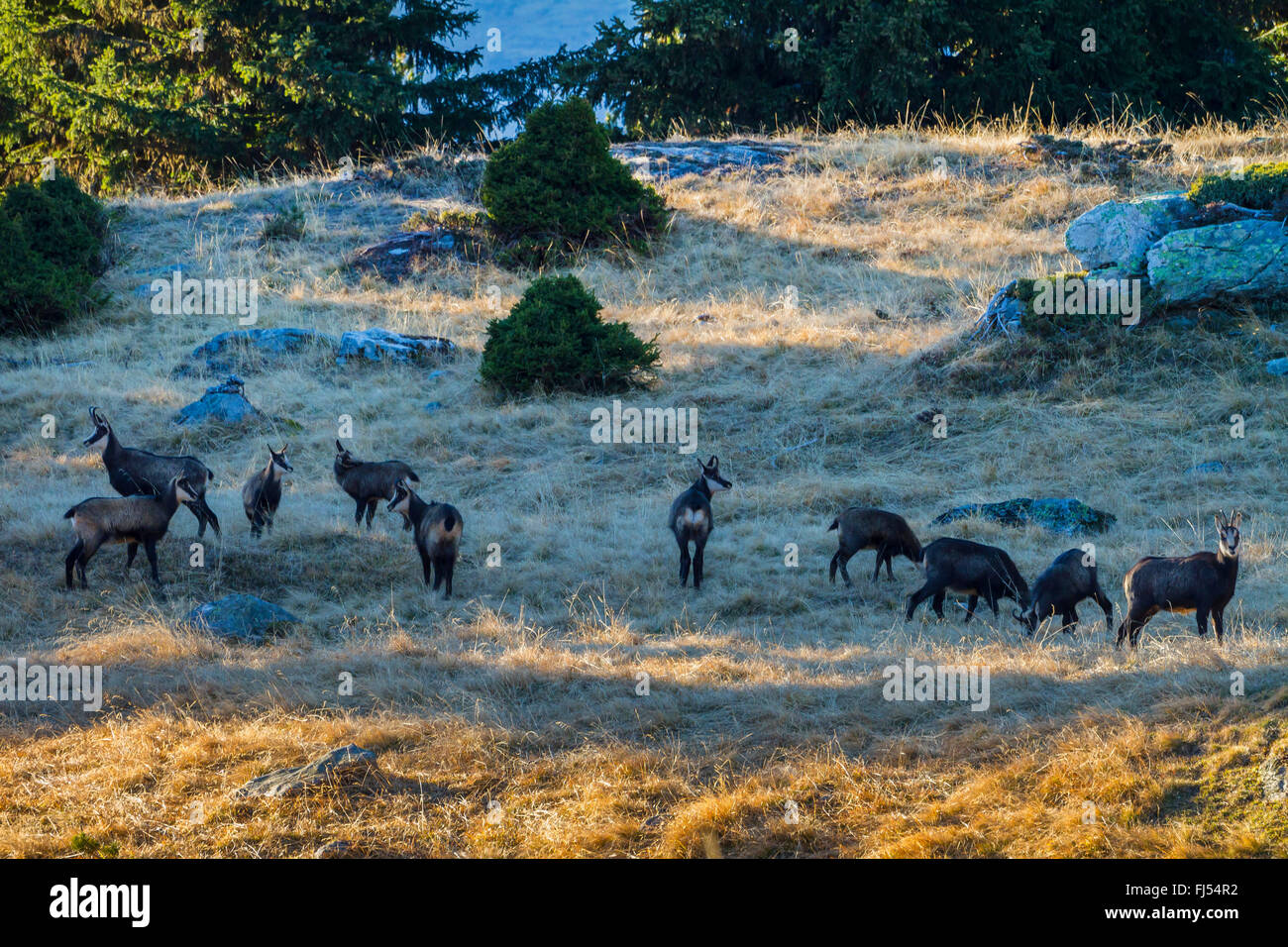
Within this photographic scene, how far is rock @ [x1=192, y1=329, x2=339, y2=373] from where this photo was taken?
1925 centimetres

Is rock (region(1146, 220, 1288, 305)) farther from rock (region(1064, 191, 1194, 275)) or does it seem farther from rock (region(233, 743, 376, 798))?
rock (region(233, 743, 376, 798))

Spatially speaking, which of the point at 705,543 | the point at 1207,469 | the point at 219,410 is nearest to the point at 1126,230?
the point at 1207,469

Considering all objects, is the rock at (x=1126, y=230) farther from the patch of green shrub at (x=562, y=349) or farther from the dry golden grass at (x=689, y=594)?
the patch of green shrub at (x=562, y=349)

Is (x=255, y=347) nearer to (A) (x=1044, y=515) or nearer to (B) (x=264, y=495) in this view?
(B) (x=264, y=495)

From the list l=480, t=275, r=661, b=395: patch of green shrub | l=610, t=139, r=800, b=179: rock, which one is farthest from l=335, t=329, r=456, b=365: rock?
l=610, t=139, r=800, b=179: rock

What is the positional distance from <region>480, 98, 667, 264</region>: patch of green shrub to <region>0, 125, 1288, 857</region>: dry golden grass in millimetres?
933

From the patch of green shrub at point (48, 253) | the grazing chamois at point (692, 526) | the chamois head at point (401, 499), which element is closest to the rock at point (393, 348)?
the patch of green shrub at point (48, 253)

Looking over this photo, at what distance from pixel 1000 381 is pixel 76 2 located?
1080 inches

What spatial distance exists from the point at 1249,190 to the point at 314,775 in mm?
16027

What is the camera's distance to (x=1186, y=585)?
8570 mm

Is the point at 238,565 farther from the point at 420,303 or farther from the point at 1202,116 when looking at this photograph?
the point at 1202,116

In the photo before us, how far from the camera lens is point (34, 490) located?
44.1 ft
